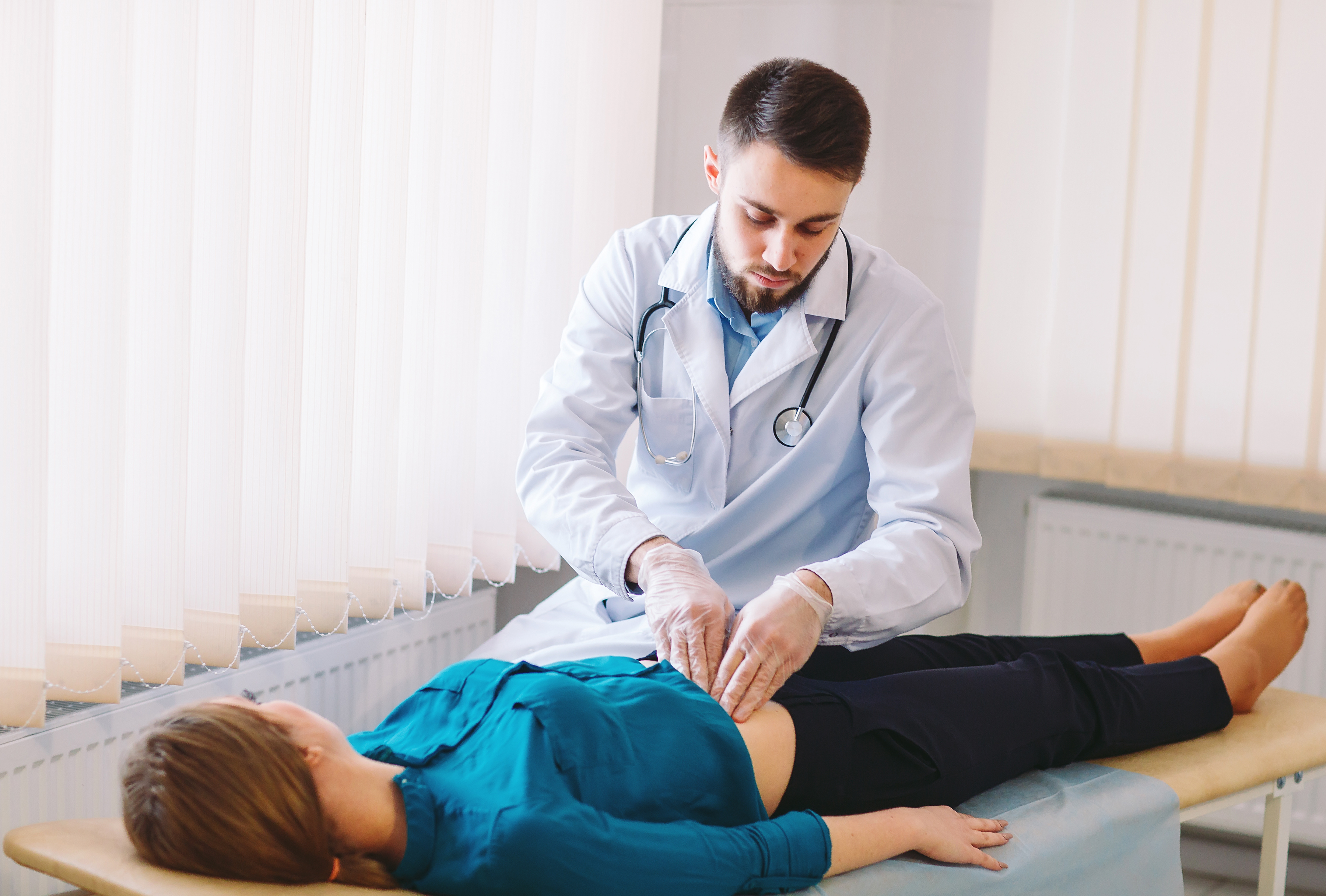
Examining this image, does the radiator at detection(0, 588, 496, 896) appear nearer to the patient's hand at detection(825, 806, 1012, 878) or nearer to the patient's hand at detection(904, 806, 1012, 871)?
the patient's hand at detection(825, 806, 1012, 878)

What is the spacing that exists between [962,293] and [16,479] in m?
1.92

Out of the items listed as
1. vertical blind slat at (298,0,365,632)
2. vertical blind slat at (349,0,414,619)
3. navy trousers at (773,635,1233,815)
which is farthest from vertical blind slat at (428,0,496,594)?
navy trousers at (773,635,1233,815)

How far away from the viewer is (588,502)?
1.49 metres

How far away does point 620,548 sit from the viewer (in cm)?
142

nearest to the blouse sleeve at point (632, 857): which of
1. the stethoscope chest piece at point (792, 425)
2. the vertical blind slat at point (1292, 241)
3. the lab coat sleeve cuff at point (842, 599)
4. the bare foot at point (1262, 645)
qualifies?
the lab coat sleeve cuff at point (842, 599)

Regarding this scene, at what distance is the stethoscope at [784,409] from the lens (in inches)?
61.2

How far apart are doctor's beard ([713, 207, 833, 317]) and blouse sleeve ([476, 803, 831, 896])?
73 centimetres

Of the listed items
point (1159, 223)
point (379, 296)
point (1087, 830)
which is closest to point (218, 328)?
point (379, 296)

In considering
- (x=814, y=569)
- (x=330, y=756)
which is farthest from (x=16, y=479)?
(x=814, y=569)

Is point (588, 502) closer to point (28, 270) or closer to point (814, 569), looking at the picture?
point (814, 569)

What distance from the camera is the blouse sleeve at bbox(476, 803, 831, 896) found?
3.24 ft

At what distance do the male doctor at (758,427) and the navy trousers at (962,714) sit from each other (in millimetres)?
72

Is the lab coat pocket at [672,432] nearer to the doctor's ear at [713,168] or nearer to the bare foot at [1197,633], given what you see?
the doctor's ear at [713,168]

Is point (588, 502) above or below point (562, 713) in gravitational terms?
above
